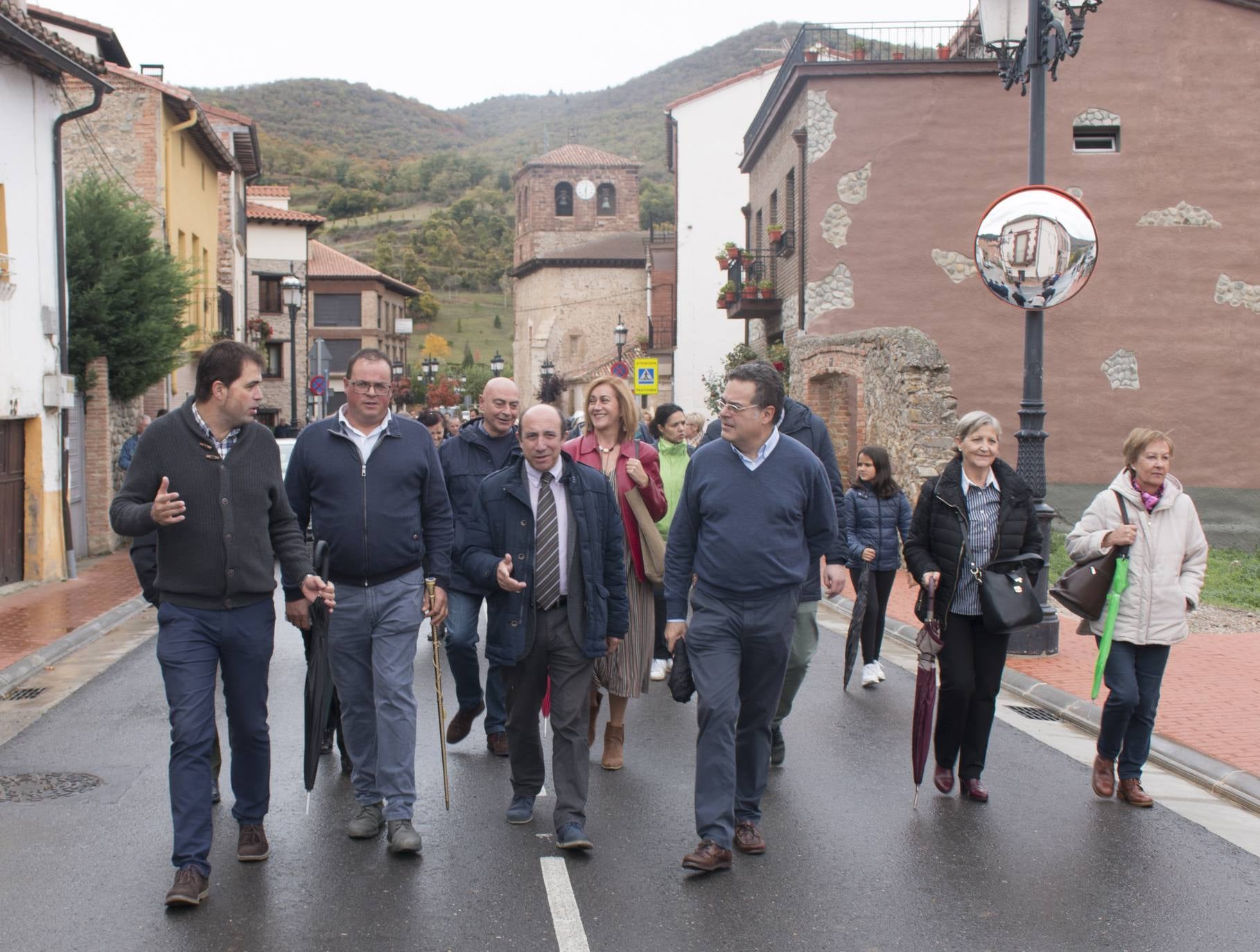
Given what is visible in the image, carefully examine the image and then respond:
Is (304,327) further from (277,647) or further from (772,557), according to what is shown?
(772,557)

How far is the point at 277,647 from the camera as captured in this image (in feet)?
34.0

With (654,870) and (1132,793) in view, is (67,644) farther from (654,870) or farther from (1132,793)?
(1132,793)

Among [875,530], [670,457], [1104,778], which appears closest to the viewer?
[1104,778]

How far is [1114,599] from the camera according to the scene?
5.92 metres

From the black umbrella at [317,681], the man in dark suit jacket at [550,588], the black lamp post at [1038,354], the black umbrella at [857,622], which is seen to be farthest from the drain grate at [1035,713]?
the black umbrella at [317,681]

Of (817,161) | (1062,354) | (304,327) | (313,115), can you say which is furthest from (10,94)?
(313,115)

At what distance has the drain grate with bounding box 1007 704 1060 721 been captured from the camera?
313 inches

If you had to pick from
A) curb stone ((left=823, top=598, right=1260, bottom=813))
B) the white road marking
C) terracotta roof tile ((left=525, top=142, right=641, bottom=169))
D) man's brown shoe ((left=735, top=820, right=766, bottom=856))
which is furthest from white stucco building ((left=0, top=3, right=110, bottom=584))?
terracotta roof tile ((left=525, top=142, right=641, bottom=169))

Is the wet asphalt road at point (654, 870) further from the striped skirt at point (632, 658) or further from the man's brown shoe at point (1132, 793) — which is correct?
the striped skirt at point (632, 658)

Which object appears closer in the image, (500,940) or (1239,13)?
(500,940)

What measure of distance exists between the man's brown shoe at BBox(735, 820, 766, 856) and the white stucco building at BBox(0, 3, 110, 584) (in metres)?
11.5

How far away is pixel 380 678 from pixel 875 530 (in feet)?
14.3

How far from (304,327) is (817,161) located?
35831 mm

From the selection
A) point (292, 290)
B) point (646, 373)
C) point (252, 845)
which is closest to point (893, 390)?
point (646, 373)
